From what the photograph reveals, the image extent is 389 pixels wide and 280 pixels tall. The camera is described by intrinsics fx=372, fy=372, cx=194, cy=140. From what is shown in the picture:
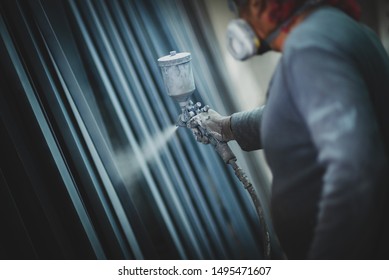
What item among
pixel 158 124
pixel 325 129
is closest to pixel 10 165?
pixel 158 124

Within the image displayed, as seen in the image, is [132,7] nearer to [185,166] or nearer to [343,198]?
[185,166]

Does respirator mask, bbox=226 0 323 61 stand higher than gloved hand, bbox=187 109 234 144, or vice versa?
respirator mask, bbox=226 0 323 61

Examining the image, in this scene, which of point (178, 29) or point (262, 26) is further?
point (178, 29)

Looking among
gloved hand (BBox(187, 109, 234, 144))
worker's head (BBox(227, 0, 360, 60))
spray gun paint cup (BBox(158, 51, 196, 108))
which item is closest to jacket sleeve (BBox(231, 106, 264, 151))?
gloved hand (BBox(187, 109, 234, 144))

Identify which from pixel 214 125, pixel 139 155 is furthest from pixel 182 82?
pixel 139 155

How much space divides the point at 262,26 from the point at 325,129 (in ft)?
1.05

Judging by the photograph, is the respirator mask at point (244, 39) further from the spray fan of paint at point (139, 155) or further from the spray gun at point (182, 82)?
the spray fan of paint at point (139, 155)

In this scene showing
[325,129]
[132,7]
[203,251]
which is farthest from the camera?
[203,251]

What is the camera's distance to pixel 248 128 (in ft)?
4.31

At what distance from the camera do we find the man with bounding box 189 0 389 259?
795mm

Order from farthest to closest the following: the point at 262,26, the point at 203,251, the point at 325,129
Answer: the point at 203,251 → the point at 262,26 → the point at 325,129

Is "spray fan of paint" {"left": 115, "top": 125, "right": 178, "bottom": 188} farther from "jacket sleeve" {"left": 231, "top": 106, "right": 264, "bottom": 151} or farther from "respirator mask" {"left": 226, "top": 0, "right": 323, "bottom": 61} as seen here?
"respirator mask" {"left": 226, "top": 0, "right": 323, "bottom": 61}

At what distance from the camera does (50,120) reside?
1.55 meters
